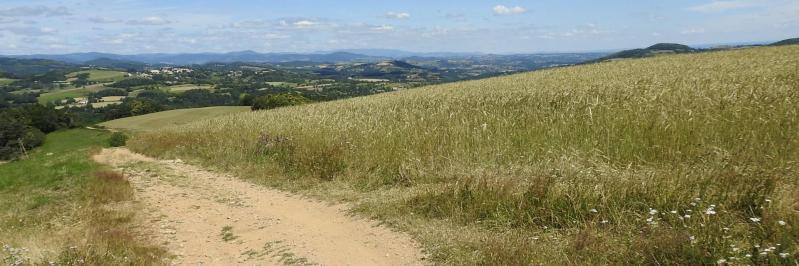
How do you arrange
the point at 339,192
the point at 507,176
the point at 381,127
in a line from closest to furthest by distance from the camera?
the point at 507,176
the point at 339,192
the point at 381,127

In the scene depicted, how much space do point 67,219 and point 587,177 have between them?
364 inches

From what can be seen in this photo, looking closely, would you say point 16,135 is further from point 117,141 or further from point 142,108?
point 117,141

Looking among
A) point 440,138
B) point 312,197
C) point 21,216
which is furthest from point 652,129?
point 21,216

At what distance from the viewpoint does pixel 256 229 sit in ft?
24.6

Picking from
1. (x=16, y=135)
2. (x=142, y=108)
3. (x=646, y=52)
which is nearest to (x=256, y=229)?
(x=16, y=135)

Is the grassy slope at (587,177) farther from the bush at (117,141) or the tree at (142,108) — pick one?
the tree at (142,108)

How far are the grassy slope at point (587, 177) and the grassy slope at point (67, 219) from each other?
122 inches

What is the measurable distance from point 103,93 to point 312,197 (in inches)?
6865

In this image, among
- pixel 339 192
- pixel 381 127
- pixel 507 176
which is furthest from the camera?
pixel 381 127

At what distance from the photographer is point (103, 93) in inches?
6102

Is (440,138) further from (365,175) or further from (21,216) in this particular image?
(21,216)

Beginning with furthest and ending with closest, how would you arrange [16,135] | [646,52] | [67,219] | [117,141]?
1. [646,52]
2. [16,135]
3. [117,141]
4. [67,219]

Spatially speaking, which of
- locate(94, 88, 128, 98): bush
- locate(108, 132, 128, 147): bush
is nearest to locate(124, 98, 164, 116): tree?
locate(94, 88, 128, 98): bush

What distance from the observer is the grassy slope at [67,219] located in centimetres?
609
